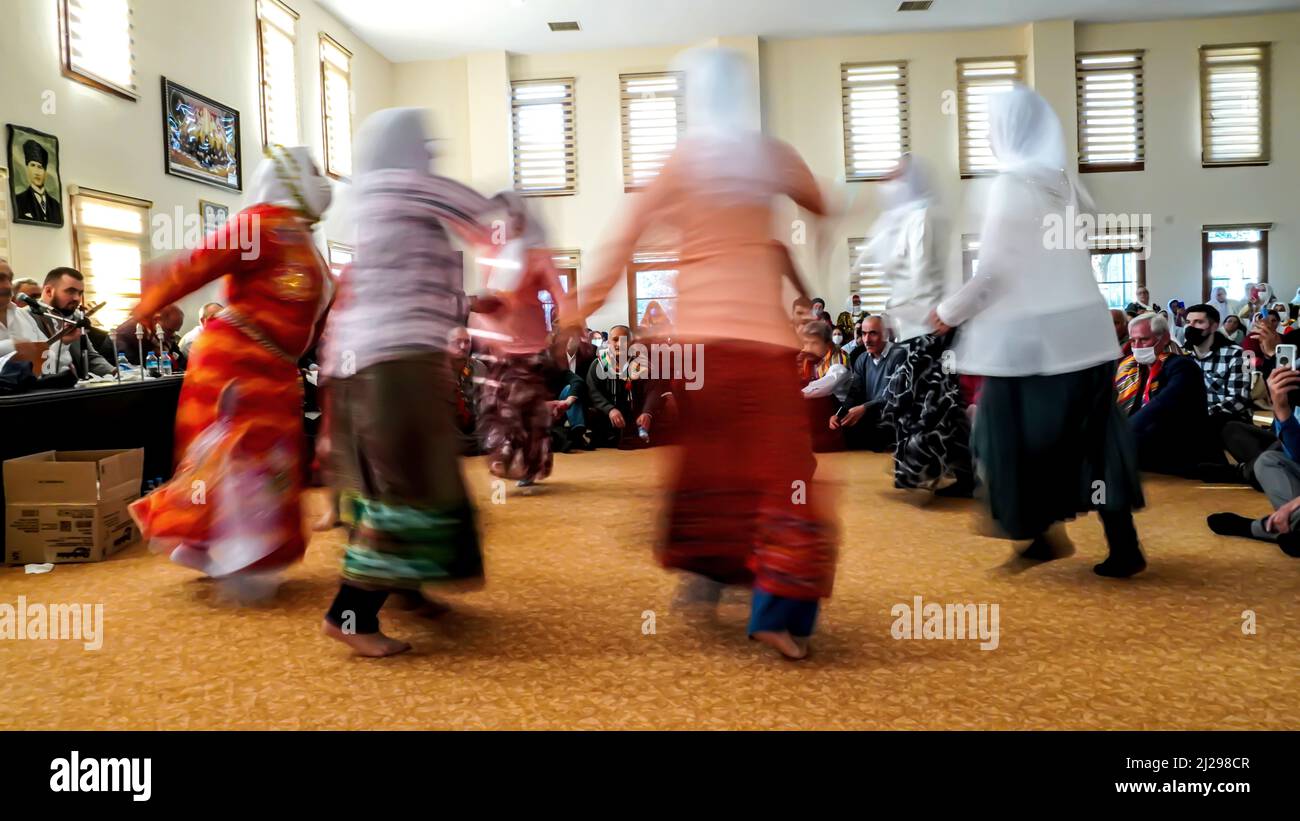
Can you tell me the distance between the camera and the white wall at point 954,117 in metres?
10.3

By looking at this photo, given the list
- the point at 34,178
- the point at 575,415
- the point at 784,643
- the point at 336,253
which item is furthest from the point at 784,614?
the point at 336,253

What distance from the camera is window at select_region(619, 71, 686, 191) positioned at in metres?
10.6

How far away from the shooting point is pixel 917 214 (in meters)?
3.55

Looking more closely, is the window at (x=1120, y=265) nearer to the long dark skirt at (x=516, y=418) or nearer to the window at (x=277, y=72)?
the long dark skirt at (x=516, y=418)

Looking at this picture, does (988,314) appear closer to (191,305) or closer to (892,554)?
(892,554)

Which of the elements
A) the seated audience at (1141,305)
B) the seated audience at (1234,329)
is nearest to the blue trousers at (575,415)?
the seated audience at (1234,329)

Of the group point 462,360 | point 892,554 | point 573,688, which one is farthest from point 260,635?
point 462,360

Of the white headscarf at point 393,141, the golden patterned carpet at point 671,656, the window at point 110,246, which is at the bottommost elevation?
the golden patterned carpet at point 671,656

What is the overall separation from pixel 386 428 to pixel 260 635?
712 millimetres

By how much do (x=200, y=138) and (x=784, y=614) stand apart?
6.71 m

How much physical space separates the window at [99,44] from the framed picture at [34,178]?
53 cm

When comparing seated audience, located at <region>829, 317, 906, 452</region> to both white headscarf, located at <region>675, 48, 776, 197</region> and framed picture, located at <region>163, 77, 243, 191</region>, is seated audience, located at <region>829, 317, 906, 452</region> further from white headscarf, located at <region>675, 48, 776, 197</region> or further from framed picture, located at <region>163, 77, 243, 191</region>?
framed picture, located at <region>163, 77, 243, 191</region>

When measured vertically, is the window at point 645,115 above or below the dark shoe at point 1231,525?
above
